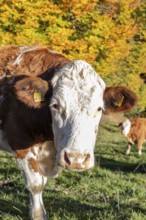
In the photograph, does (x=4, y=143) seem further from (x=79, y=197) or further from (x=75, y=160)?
(x=75, y=160)

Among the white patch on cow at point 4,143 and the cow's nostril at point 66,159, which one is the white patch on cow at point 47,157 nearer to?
the white patch on cow at point 4,143

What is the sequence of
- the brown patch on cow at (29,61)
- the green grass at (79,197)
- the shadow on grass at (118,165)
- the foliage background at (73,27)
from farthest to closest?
the foliage background at (73,27) < the shadow on grass at (118,165) < the brown patch on cow at (29,61) < the green grass at (79,197)

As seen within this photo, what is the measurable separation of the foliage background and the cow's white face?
7152 millimetres

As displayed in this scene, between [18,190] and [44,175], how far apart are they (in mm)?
1219

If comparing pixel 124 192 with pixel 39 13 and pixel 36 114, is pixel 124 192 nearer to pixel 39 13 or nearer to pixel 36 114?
pixel 36 114

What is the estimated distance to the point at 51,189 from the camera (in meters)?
7.07

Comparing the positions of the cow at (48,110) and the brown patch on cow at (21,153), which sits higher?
the cow at (48,110)

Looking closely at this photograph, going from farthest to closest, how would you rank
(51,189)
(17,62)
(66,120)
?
(51,189) < (17,62) < (66,120)

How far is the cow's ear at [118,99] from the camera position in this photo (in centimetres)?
514

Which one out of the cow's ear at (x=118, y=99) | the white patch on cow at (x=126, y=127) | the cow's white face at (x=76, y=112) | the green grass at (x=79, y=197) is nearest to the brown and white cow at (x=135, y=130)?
the white patch on cow at (x=126, y=127)

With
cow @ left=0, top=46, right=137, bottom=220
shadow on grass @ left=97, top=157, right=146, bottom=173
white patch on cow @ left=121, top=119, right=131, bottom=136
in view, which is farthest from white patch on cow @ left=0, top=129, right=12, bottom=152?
white patch on cow @ left=121, top=119, right=131, bottom=136

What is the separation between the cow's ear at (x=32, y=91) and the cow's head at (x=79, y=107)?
4.7 inches

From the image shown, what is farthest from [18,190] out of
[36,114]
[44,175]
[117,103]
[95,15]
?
[95,15]

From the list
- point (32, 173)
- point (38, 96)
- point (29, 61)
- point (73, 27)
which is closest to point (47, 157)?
point (32, 173)
